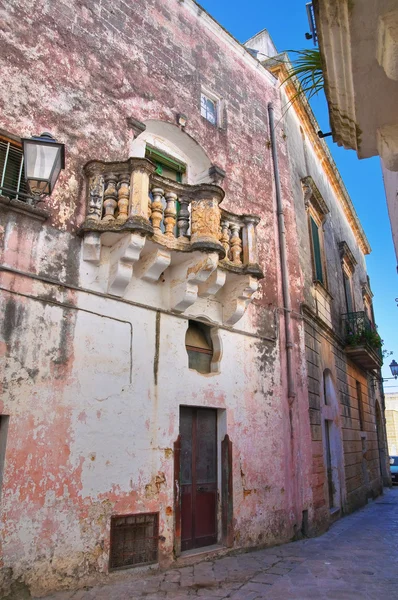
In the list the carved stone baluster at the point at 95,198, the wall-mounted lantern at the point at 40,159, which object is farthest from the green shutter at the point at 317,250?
the wall-mounted lantern at the point at 40,159

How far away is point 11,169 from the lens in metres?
5.91

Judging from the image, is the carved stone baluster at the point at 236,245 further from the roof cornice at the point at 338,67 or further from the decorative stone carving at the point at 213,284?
the roof cornice at the point at 338,67

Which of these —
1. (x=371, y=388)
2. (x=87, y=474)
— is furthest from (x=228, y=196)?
(x=371, y=388)

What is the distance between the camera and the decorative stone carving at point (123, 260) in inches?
242

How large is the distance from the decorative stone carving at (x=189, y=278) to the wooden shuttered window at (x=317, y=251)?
5834mm

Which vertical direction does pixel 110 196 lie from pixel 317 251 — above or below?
below

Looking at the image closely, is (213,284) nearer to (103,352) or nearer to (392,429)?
(103,352)

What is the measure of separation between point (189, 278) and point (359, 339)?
8769mm

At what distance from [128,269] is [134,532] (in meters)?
3.37

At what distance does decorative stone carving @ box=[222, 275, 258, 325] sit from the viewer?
25.5 ft

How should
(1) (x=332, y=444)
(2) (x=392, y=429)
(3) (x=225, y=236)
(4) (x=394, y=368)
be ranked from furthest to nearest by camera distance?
(2) (x=392, y=429)
(4) (x=394, y=368)
(1) (x=332, y=444)
(3) (x=225, y=236)

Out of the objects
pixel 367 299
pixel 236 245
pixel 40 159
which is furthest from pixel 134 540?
pixel 367 299

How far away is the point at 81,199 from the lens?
6477mm

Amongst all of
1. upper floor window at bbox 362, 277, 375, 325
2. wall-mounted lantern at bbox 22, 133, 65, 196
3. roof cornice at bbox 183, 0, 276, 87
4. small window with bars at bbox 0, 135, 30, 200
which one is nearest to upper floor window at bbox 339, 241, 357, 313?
upper floor window at bbox 362, 277, 375, 325
